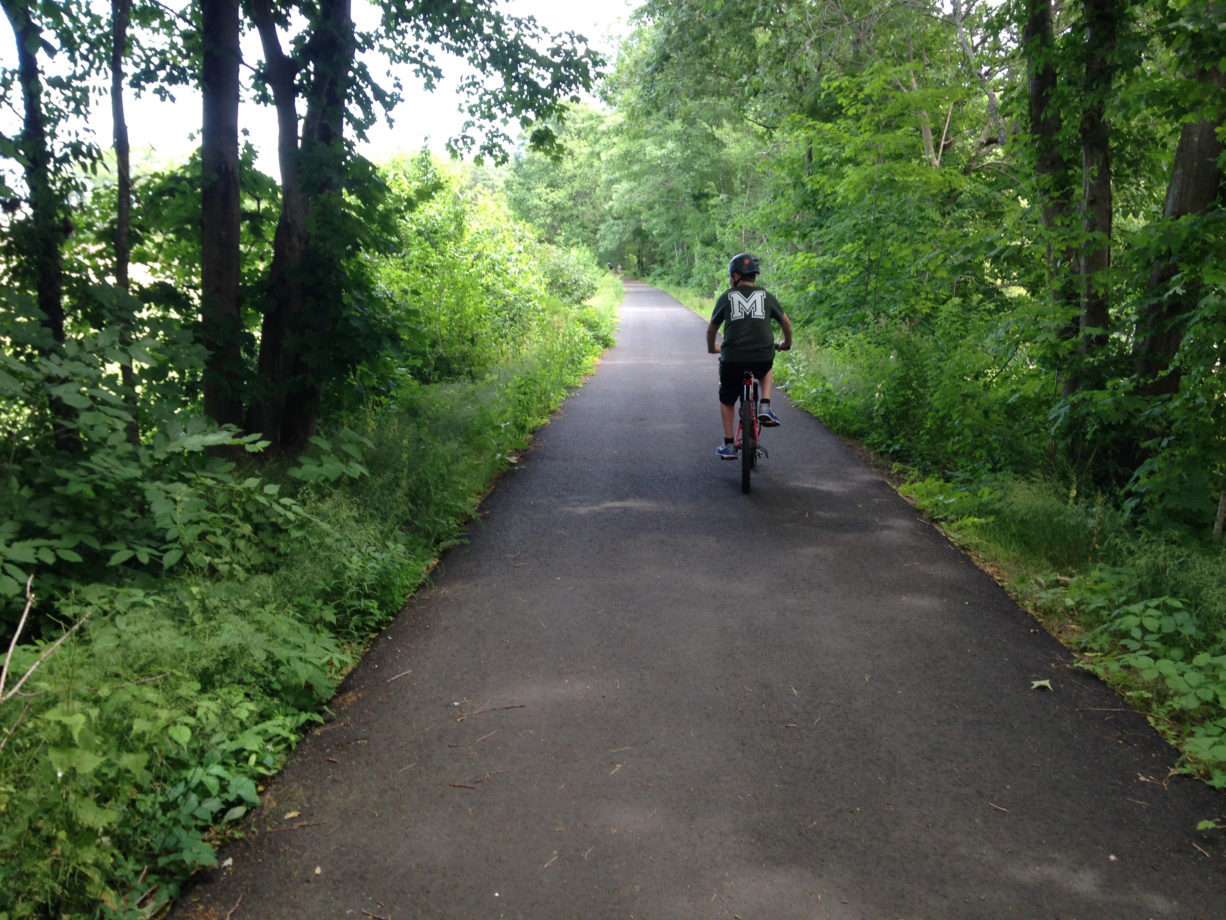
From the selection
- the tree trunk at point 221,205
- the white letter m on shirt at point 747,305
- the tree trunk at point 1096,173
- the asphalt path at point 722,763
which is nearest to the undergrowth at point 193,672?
the asphalt path at point 722,763

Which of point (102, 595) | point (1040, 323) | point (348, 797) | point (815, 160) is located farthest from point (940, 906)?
point (815, 160)

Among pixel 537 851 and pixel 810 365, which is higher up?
pixel 810 365

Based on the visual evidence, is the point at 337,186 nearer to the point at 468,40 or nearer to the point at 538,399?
the point at 468,40

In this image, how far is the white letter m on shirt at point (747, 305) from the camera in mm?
8305

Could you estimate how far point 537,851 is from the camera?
3.26 meters

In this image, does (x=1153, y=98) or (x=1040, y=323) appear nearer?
(x=1153, y=98)

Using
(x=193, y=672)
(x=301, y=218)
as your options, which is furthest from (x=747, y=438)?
(x=193, y=672)

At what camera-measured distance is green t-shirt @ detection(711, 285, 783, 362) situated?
8312 millimetres

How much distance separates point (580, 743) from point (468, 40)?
7.87m

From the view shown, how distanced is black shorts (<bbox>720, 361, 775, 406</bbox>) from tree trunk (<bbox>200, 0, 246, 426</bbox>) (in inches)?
176

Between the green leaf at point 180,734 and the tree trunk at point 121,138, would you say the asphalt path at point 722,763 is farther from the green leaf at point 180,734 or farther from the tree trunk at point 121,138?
the tree trunk at point 121,138

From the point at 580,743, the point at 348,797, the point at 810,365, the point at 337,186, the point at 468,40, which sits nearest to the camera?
the point at 348,797

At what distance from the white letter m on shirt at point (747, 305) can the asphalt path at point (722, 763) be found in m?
2.57

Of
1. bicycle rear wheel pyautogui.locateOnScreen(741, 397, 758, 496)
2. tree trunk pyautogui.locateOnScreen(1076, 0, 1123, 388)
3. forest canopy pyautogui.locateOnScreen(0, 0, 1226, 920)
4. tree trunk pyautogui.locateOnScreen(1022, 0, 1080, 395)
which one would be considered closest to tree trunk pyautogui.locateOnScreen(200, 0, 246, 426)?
forest canopy pyautogui.locateOnScreen(0, 0, 1226, 920)
